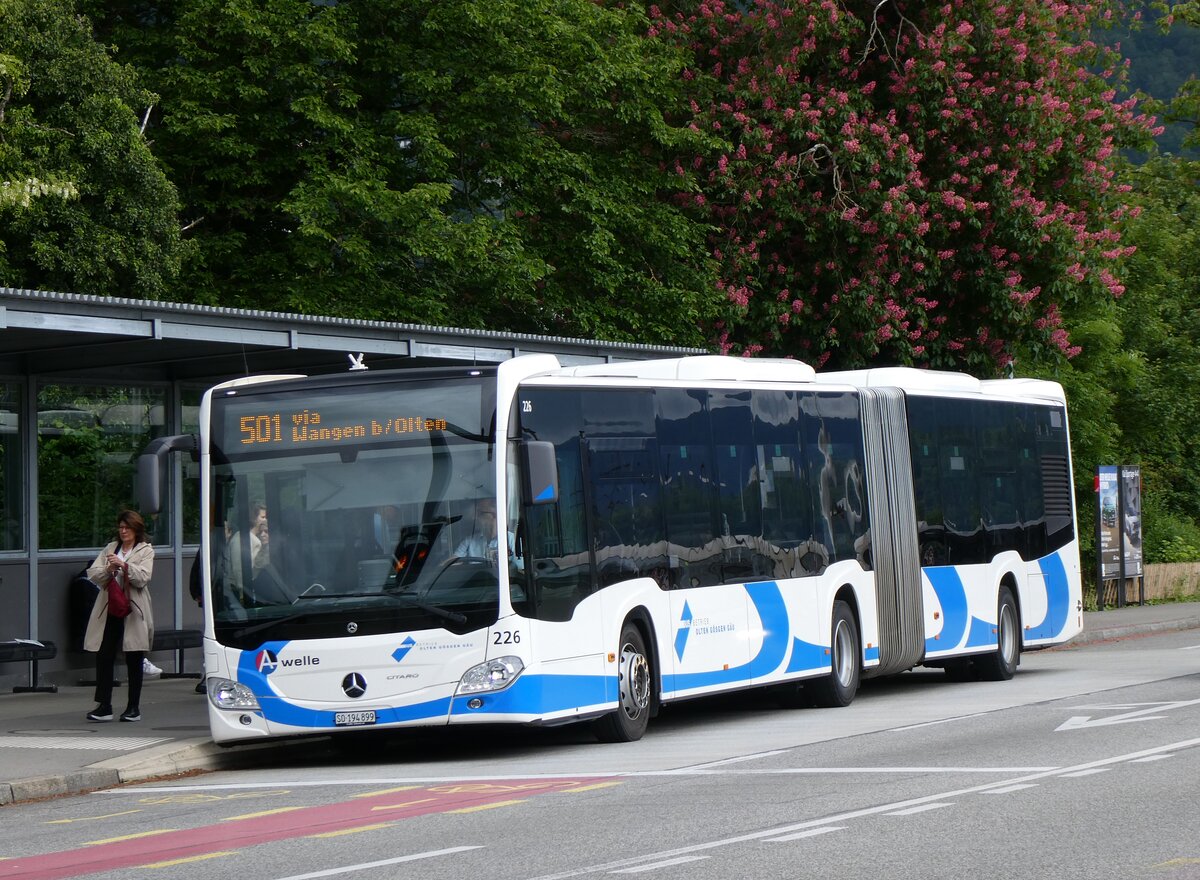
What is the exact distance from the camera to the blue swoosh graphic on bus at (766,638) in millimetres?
16250

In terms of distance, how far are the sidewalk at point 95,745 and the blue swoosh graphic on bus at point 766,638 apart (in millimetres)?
3638

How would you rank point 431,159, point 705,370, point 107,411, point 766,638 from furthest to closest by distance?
point 431,159 → point 107,411 → point 766,638 → point 705,370

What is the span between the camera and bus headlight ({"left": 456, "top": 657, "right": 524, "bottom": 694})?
13.4m

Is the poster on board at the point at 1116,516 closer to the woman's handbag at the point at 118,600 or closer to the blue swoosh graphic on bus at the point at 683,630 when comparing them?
the blue swoosh graphic on bus at the point at 683,630

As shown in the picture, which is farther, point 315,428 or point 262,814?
point 315,428

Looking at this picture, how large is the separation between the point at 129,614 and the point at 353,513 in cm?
360

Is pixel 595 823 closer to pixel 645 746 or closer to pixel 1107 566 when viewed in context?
pixel 645 746

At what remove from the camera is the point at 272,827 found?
10.4 metres

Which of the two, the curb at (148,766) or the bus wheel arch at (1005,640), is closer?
the curb at (148,766)

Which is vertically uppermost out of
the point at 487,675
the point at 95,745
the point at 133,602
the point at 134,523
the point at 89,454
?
the point at 89,454

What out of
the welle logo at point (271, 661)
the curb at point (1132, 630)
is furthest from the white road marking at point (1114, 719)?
the curb at point (1132, 630)

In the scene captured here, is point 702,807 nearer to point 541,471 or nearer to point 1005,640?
point 541,471

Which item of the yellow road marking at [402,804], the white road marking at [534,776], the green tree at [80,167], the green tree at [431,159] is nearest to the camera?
the yellow road marking at [402,804]

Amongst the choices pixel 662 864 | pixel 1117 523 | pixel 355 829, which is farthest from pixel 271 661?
pixel 1117 523
